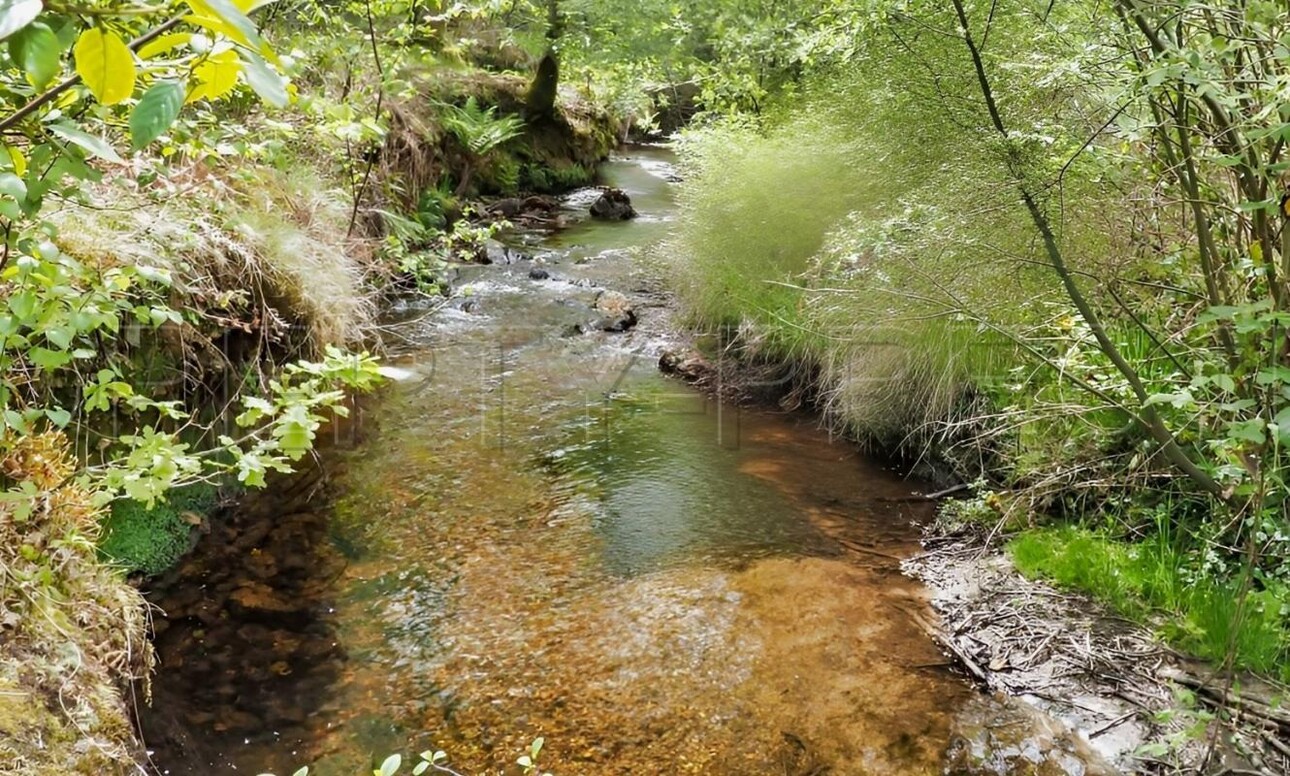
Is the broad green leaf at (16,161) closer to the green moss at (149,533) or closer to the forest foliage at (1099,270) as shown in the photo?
the forest foliage at (1099,270)

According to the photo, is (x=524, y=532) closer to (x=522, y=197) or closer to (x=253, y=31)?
(x=253, y=31)

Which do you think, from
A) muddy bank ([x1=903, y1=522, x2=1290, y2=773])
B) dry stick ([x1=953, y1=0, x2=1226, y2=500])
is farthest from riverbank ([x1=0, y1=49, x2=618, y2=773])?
muddy bank ([x1=903, y1=522, x2=1290, y2=773])

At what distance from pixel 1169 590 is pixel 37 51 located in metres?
3.53

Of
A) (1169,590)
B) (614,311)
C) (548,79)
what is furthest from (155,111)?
(548,79)

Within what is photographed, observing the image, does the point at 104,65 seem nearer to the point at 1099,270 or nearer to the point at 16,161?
the point at 16,161

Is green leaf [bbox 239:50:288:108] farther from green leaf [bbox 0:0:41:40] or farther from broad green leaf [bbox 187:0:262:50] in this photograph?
green leaf [bbox 0:0:41:40]

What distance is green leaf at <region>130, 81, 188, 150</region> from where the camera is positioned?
0.67 m

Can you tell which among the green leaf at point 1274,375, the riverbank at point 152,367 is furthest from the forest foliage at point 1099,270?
the riverbank at point 152,367

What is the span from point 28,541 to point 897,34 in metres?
2.91

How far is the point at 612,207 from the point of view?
470 inches

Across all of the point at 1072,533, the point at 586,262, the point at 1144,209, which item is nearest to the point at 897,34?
the point at 1144,209

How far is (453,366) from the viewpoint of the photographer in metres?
6.39

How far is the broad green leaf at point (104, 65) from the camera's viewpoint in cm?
62

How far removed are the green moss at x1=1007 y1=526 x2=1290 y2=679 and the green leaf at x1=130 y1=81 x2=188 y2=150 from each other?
281 centimetres
